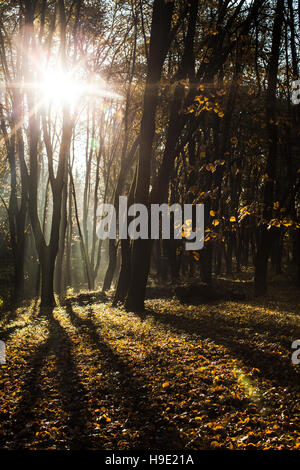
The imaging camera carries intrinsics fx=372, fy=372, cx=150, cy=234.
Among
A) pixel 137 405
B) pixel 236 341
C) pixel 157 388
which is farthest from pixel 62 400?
pixel 236 341

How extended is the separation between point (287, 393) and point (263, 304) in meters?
8.20

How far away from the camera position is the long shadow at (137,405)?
4180 millimetres

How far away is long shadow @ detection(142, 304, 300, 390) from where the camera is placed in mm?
5391

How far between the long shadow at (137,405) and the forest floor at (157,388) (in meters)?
0.01

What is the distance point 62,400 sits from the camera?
534cm

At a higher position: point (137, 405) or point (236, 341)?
point (236, 341)

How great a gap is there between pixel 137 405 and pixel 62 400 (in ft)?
3.79

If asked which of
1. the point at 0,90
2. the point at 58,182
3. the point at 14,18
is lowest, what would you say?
the point at 58,182

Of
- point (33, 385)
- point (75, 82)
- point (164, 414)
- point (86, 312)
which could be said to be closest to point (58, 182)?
point (86, 312)

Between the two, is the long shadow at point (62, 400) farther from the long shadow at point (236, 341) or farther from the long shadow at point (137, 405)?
the long shadow at point (236, 341)

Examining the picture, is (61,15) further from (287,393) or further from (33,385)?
(287,393)

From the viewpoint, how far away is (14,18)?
15570 mm

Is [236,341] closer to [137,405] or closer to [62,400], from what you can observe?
[137,405]

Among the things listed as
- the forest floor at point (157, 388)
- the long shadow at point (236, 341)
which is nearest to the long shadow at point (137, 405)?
the forest floor at point (157, 388)
